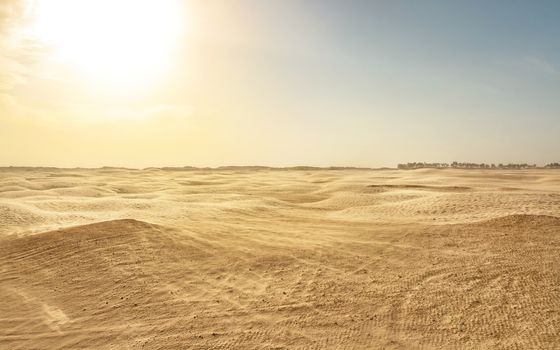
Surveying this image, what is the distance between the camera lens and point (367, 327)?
26.8ft

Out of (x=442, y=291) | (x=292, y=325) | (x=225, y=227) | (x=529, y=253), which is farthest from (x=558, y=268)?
(x=225, y=227)

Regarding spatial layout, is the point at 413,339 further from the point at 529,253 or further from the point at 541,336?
the point at 529,253

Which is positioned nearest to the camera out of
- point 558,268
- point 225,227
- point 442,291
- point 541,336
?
point 541,336

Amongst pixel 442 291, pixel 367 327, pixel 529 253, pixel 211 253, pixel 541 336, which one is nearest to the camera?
pixel 541 336

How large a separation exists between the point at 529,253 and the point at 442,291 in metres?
3.84

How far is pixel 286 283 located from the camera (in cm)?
1070

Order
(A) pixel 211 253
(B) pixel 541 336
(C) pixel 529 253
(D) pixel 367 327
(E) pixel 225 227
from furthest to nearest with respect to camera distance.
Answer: (E) pixel 225 227 → (A) pixel 211 253 → (C) pixel 529 253 → (D) pixel 367 327 → (B) pixel 541 336

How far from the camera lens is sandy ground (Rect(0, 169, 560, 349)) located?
8.02m

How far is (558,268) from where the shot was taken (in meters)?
10.3

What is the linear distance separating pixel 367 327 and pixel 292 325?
4.74 ft

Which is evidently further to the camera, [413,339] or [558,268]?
[558,268]

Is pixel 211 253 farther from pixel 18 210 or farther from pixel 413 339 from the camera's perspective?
pixel 18 210

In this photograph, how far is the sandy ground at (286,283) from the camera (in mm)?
8023

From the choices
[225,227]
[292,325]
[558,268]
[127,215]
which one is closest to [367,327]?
[292,325]
